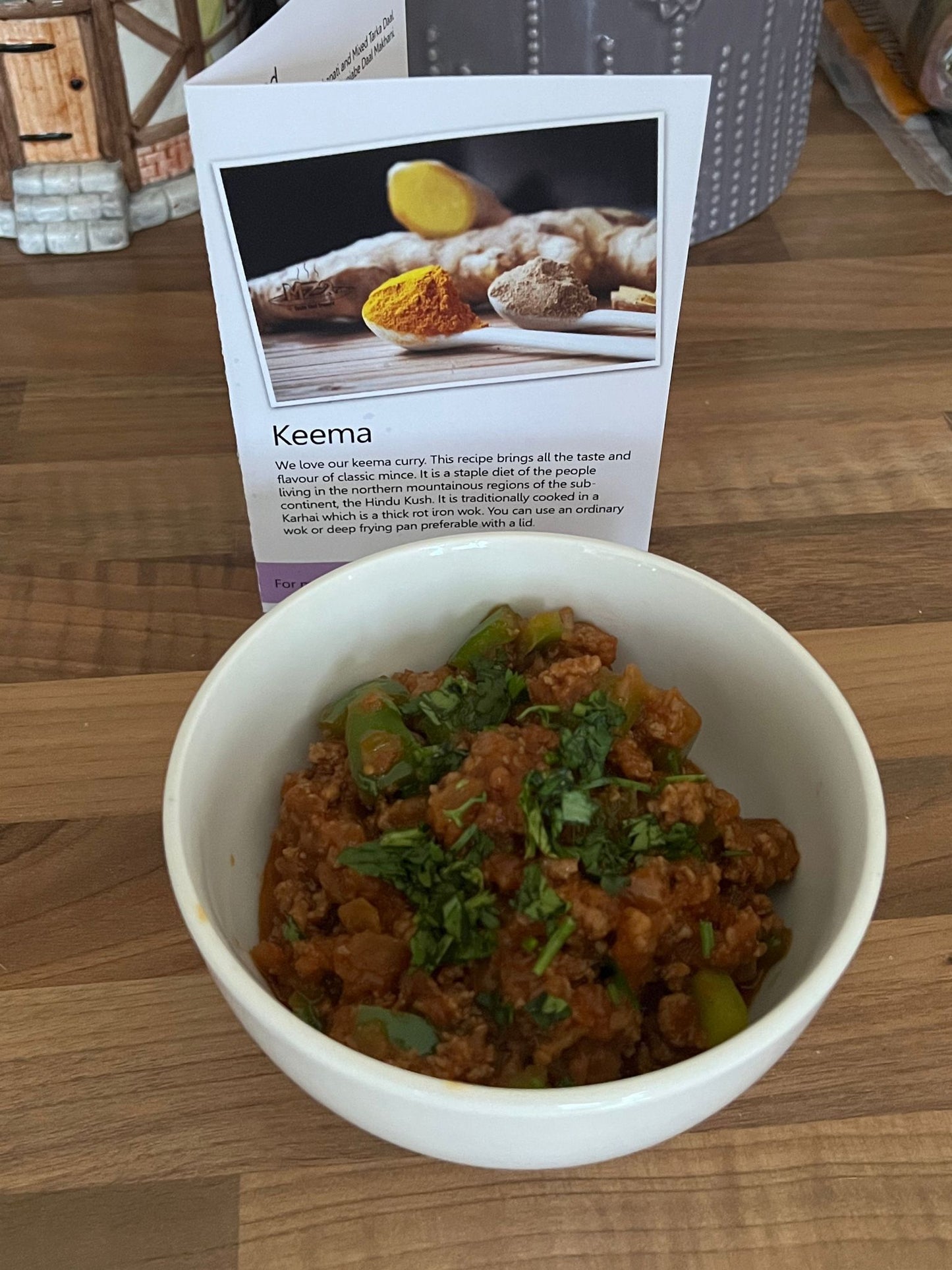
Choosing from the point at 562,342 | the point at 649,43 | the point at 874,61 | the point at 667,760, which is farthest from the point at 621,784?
the point at 874,61

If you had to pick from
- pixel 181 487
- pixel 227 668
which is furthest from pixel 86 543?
pixel 227 668

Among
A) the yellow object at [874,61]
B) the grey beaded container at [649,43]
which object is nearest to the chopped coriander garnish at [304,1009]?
the grey beaded container at [649,43]

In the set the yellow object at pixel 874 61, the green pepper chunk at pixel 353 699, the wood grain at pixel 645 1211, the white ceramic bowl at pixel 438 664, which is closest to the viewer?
the white ceramic bowl at pixel 438 664

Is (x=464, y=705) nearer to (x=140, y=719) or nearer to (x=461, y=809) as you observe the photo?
(x=461, y=809)

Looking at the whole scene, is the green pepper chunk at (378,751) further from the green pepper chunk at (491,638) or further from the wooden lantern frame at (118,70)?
the wooden lantern frame at (118,70)

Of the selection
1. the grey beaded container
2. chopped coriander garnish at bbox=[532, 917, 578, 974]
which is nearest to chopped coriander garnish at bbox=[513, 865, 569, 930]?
chopped coriander garnish at bbox=[532, 917, 578, 974]

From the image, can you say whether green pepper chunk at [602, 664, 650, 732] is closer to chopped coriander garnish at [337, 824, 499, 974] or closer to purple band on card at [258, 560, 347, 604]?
chopped coriander garnish at [337, 824, 499, 974]

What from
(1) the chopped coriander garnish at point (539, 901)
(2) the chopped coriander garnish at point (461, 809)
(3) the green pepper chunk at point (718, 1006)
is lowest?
(3) the green pepper chunk at point (718, 1006)

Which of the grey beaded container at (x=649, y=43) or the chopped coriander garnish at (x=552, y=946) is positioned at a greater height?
the grey beaded container at (x=649, y=43)
